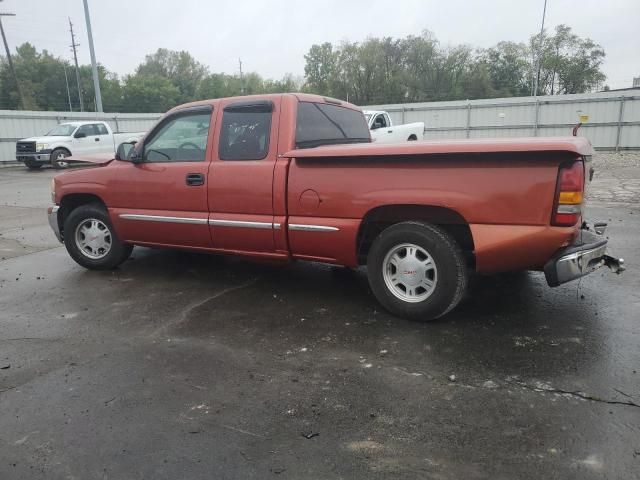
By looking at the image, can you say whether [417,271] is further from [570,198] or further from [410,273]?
[570,198]

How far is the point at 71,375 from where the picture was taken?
3328 millimetres

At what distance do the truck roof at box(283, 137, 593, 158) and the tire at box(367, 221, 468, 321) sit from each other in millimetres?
581

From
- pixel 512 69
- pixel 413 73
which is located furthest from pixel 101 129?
pixel 512 69

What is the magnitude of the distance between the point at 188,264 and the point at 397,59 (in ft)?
209

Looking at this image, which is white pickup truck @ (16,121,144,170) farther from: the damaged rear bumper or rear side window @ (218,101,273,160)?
the damaged rear bumper

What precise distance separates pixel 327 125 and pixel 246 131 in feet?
2.83

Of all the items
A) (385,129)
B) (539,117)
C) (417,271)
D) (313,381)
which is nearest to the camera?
(313,381)

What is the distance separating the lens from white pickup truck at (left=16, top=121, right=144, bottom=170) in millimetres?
20375

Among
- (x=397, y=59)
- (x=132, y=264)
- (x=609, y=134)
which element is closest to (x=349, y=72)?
(x=397, y=59)

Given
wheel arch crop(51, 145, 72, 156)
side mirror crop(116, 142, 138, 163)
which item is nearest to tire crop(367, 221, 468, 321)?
side mirror crop(116, 142, 138, 163)

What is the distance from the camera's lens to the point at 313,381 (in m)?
3.16

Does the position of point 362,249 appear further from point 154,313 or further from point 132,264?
point 132,264

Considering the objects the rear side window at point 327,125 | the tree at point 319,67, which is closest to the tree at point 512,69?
the tree at point 319,67

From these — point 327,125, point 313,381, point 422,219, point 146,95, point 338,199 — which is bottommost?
point 313,381
